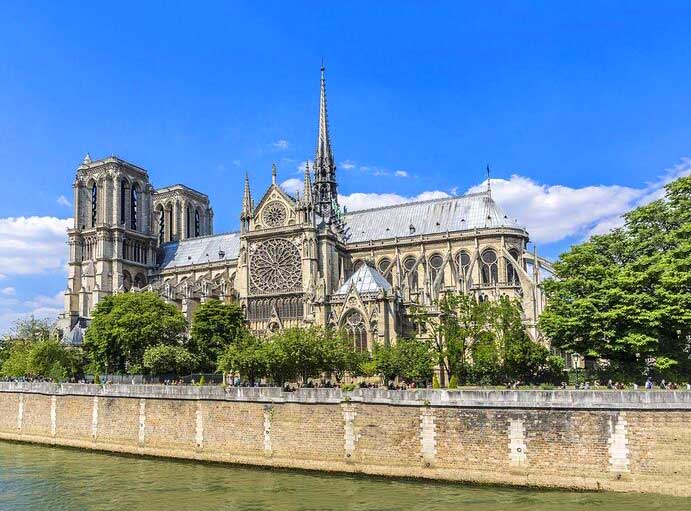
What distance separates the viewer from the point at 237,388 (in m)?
38.0

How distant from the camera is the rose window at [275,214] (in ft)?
247

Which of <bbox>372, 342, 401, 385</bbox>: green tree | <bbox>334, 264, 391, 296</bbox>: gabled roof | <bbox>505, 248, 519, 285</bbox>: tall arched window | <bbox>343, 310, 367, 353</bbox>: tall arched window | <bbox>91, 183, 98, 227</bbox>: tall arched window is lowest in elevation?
<bbox>372, 342, 401, 385</bbox>: green tree

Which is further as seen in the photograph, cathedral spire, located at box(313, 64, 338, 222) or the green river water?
cathedral spire, located at box(313, 64, 338, 222)

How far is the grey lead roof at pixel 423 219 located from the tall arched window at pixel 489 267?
3501mm

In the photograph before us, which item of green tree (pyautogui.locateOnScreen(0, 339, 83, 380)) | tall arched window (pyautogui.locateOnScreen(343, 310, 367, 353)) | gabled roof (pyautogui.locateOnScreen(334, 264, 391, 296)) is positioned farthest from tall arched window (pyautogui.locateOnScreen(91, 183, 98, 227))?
tall arched window (pyautogui.locateOnScreen(343, 310, 367, 353))

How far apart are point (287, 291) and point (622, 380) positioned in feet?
132

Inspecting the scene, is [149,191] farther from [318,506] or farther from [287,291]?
[318,506]

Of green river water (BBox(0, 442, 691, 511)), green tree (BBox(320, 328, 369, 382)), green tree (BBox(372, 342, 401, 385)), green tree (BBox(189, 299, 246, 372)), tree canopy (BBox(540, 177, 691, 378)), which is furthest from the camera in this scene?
green tree (BBox(189, 299, 246, 372))

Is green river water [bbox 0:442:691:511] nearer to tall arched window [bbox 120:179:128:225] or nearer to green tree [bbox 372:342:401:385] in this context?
green tree [bbox 372:342:401:385]

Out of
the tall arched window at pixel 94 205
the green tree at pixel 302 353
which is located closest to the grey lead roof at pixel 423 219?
the tall arched window at pixel 94 205

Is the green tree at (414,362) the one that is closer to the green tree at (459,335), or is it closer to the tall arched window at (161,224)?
the green tree at (459,335)

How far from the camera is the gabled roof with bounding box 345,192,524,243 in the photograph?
253ft

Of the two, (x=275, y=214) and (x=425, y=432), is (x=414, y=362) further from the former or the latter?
(x=275, y=214)

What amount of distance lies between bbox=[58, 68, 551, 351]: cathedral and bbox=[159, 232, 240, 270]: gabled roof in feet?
0.65
